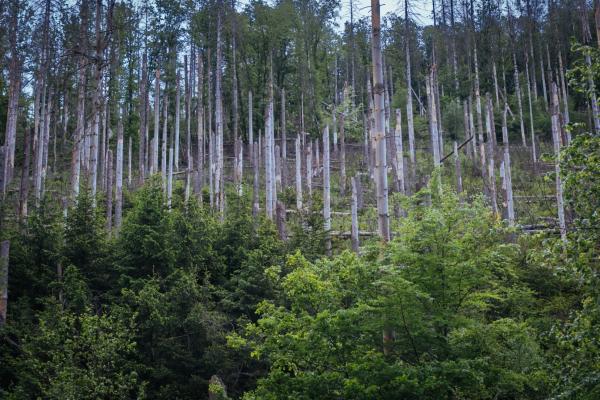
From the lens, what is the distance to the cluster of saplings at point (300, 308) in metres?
9.20

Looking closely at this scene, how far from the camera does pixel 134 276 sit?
1723 cm

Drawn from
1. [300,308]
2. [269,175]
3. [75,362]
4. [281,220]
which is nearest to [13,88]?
[269,175]

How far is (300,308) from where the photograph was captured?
35.9 ft

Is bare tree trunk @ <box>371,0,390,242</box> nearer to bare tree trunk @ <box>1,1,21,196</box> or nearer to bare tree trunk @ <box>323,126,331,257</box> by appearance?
bare tree trunk @ <box>323,126,331,257</box>

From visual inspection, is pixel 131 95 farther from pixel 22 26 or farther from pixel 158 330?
pixel 158 330

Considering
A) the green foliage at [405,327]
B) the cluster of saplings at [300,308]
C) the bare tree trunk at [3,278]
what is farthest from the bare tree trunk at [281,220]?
the green foliage at [405,327]

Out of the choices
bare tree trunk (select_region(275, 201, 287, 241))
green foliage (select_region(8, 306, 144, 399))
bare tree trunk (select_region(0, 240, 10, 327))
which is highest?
bare tree trunk (select_region(275, 201, 287, 241))

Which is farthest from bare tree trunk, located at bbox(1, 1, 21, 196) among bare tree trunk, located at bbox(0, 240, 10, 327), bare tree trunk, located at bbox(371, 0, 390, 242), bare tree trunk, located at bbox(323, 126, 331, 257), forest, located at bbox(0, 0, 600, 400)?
bare tree trunk, located at bbox(371, 0, 390, 242)

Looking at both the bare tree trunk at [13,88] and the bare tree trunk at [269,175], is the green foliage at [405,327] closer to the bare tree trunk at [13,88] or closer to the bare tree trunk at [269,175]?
the bare tree trunk at [269,175]

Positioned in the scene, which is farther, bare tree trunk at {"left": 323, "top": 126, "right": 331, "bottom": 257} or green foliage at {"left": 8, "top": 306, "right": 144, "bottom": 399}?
bare tree trunk at {"left": 323, "top": 126, "right": 331, "bottom": 257}

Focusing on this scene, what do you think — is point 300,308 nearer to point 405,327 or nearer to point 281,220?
point 405,327

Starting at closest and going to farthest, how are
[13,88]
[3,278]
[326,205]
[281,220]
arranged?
[3,278] < [281,220] < [326,205] < [13,88]

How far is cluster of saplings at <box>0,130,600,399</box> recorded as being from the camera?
9.20 metres

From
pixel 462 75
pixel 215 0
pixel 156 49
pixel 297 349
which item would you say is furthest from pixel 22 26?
pixel 462 75
